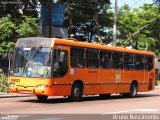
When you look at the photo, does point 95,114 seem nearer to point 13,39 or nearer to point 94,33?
point 13,39

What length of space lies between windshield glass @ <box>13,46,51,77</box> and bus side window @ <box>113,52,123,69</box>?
21.0 feet

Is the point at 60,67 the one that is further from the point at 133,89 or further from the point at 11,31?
the point at 11,31

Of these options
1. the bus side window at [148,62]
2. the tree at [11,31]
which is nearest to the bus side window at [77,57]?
the bus side window at [148,62]

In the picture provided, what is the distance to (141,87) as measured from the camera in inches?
1239

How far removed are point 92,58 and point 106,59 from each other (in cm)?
163

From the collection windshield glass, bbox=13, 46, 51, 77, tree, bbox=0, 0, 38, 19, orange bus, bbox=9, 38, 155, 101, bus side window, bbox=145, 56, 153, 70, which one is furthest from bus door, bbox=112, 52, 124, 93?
tree, bbox=0, 0, 38, 19

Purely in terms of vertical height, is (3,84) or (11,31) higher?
(11,31)

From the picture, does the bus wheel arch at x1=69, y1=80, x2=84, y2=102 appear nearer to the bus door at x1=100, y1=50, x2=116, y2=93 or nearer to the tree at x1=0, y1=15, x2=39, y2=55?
the bus door at x1=100, y1=50, x2=116, y2=93

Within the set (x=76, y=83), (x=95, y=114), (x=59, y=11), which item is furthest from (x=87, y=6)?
(x=95, y=114)

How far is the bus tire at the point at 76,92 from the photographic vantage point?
23906 millimetres

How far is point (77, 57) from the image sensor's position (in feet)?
79.5

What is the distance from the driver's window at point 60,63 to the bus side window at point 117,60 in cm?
527

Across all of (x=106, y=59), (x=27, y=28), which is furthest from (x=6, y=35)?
(x=106, y=59)

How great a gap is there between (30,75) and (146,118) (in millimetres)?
7479
